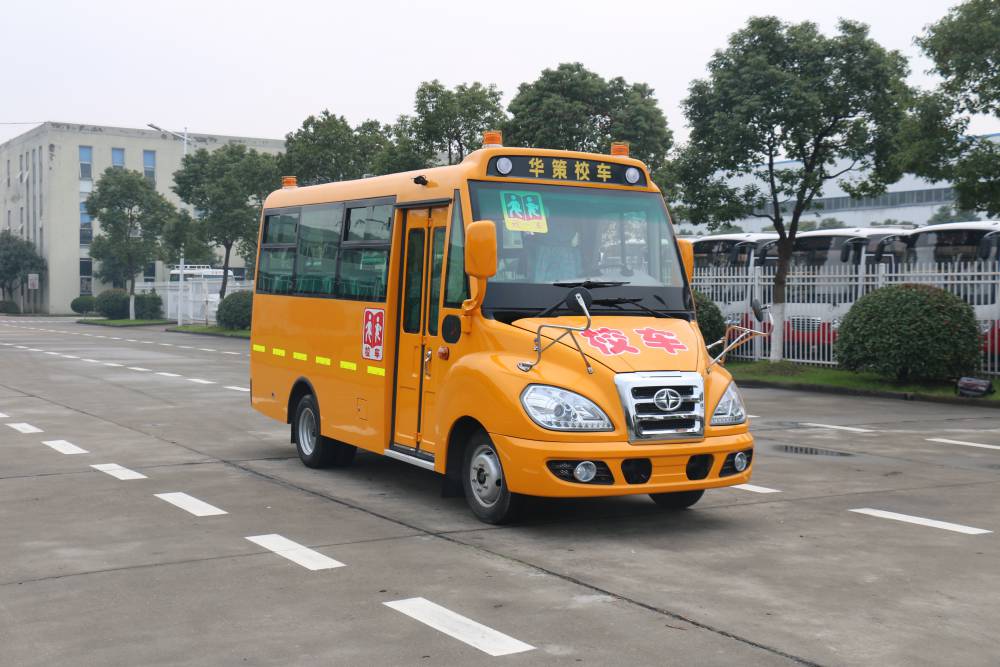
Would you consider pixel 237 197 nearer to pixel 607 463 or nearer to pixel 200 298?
pixel 200 298

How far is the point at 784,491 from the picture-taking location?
9.66m

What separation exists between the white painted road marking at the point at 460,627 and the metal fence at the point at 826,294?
14.2 meters

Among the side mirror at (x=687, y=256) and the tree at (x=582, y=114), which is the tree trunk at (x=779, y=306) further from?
the side mirror at (x=687, y=256)

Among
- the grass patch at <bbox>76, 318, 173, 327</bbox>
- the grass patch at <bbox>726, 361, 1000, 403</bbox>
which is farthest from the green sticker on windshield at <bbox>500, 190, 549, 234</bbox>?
the grass patch at <bbox>76, 318, 173, 327</bbox>

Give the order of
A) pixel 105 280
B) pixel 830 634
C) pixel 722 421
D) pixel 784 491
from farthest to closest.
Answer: pixel 105 280
pixel 784 491
pixel 722 421
pixel 830 634

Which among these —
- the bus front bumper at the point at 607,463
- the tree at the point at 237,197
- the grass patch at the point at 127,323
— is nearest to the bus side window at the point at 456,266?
the bus front bumper at the point at 607,463

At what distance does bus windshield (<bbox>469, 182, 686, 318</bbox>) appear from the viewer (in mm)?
8375

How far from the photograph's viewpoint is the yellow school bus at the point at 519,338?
24.8 ft

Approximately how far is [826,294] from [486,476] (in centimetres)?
1717

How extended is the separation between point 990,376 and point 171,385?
46.3 feet

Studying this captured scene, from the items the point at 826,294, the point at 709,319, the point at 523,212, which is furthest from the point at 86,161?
the point at 523,212

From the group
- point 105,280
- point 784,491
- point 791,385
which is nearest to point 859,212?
point 105,280

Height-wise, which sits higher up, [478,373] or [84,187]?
[84,187]

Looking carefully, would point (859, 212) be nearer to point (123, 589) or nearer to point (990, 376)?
point (990, 376)
